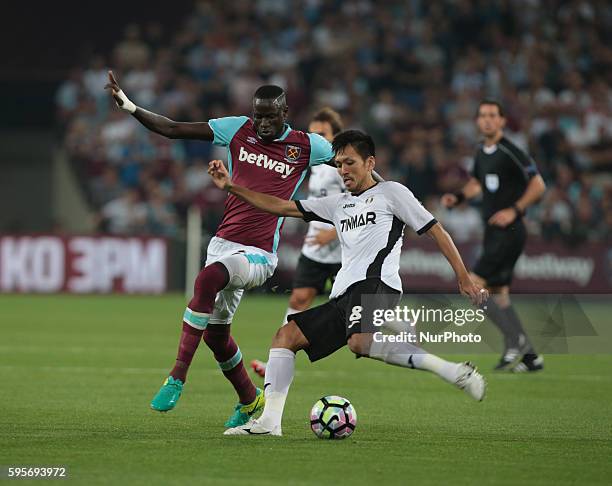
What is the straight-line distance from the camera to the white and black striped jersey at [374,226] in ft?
25.4

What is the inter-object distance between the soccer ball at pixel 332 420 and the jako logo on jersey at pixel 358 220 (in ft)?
3.69

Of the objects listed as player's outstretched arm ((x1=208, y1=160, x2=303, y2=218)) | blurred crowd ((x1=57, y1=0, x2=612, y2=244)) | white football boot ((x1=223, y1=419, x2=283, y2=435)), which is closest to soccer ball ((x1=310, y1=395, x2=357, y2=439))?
white football boot ((x1=223, y1=419, x2=283, y2=435))

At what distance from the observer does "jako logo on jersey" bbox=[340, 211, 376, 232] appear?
7.77m

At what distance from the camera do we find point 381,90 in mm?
25109

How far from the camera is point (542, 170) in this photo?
23.5 metres

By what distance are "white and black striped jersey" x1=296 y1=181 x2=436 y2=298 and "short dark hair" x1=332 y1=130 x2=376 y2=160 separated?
22 centimetres

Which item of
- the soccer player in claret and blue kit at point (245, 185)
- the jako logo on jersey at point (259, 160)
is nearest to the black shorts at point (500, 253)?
the soccer player in claret and blue kit at point (245, 185)

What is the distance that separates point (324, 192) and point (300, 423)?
344cm

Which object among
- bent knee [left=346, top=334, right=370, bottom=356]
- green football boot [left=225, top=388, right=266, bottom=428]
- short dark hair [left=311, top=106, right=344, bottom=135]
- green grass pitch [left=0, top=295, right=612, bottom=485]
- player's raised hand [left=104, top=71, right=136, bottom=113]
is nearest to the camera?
green grass pitch [left=0, top=295, right=612, bottom=485]

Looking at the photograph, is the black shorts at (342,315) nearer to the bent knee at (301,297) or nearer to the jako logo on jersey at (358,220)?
the jako logo on jersey at (358,220)

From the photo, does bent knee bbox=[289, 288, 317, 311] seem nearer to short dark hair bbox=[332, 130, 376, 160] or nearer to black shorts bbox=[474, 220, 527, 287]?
black shorts bbox=[474, 220, 527, 287]

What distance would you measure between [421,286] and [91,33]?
9653 mm

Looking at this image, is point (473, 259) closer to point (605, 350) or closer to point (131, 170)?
point (131, 170)

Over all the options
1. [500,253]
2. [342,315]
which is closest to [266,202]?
[342,315]
